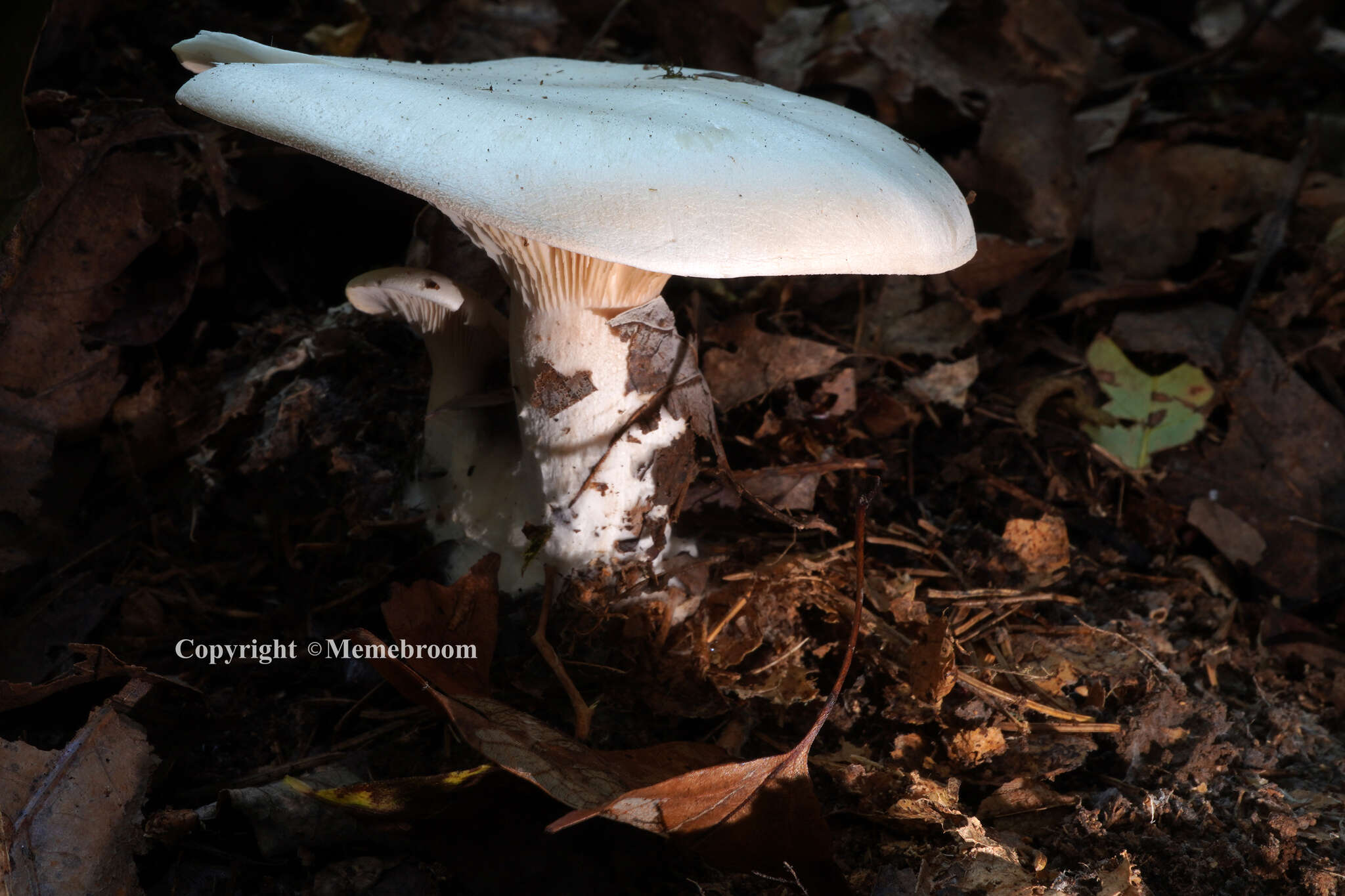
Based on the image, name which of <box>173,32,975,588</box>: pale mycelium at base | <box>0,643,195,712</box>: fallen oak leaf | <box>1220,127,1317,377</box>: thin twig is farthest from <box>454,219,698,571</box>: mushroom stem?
<box>1220,127,1317,377</box>: thin twig

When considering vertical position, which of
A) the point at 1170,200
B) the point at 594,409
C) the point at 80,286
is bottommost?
the point at 1170,200

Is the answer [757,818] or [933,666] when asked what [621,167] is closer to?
[757,818]

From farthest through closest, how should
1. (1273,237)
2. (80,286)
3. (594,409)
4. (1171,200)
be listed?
1. (1171,200)
2. (1273,237)
3. (80,286)
4. (594,409)

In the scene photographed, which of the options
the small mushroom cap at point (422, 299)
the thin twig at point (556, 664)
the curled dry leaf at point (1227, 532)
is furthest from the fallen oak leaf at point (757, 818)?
the curled dry leaf at point (1227, 532)

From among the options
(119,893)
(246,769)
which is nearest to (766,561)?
(246,769)

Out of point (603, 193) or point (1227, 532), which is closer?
point (603, 193)

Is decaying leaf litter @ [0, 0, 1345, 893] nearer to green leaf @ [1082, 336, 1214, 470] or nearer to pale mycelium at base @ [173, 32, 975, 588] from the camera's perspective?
green leaf @ [1082, 336, 1214, 470]

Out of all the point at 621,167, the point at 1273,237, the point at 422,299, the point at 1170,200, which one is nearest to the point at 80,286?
the point at 422,299
